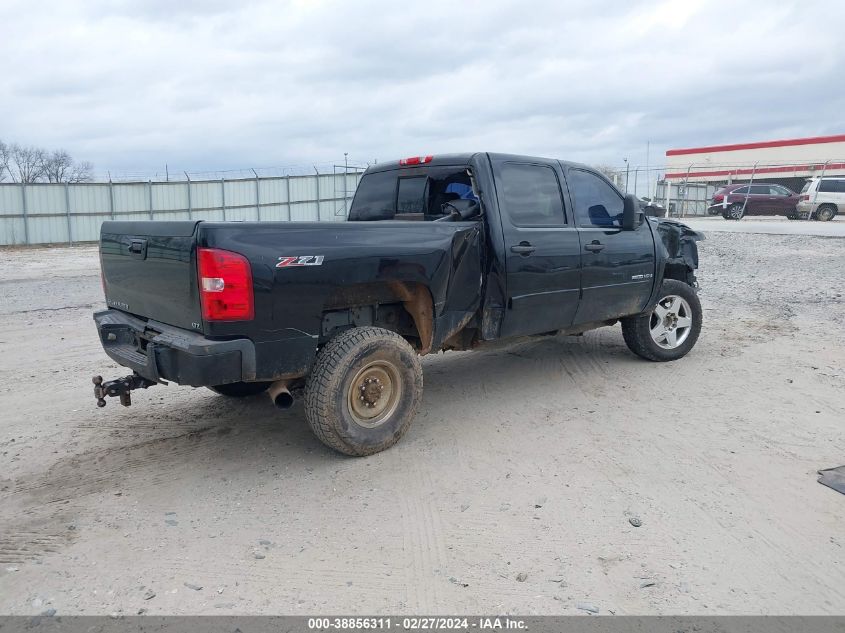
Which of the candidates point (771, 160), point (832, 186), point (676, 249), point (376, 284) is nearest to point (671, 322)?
point (676, 249)

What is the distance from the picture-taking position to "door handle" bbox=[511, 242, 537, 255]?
4.98 m

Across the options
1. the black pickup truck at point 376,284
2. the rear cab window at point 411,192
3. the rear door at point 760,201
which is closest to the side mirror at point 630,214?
the black pickup truck at point 376,284

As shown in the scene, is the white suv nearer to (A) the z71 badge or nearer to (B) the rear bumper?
(A) the z71 badge

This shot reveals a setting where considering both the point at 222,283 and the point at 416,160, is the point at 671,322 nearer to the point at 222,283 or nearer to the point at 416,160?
the point at 416,160

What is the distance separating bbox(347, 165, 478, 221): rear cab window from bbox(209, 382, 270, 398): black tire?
1.80 meters

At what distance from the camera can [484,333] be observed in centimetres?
500

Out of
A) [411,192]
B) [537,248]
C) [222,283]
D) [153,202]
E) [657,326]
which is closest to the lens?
[222,283]

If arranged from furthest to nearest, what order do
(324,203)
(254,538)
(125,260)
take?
1. (324,203)
2. (125,260)
3. (254,538)

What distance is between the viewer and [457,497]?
12.5 feet

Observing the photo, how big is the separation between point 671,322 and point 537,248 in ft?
7.73

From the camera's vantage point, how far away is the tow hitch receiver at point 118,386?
164 inches

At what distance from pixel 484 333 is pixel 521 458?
41.7 inches
